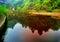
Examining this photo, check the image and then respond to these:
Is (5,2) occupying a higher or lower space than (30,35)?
higher

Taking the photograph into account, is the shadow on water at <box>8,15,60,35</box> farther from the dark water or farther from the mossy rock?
the mossy rock

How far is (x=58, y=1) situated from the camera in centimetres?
148

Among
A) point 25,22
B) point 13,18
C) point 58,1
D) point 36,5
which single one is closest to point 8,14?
point 13,18

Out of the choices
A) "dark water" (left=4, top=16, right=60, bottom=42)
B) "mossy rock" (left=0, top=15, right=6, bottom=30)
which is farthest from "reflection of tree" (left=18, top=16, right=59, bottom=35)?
"mossy rock" (left=0, top=15, right=6, bottom=30)

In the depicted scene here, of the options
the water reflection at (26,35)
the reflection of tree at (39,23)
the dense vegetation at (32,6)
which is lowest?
the water reflection at (26,35)

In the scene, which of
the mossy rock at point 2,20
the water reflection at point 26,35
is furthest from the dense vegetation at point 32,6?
the water reflection at point 26,35

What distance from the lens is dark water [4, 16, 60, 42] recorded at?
4.83 ft

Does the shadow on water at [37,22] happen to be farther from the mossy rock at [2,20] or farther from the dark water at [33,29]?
the mossy rock at [2,20]

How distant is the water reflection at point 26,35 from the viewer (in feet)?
4.83

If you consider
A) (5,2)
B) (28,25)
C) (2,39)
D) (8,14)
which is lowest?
(2,39)

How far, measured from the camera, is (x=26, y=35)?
149 cm

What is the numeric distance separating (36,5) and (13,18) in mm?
304

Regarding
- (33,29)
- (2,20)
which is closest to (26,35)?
(33,29)

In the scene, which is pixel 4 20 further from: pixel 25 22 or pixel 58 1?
pixel 58 1
